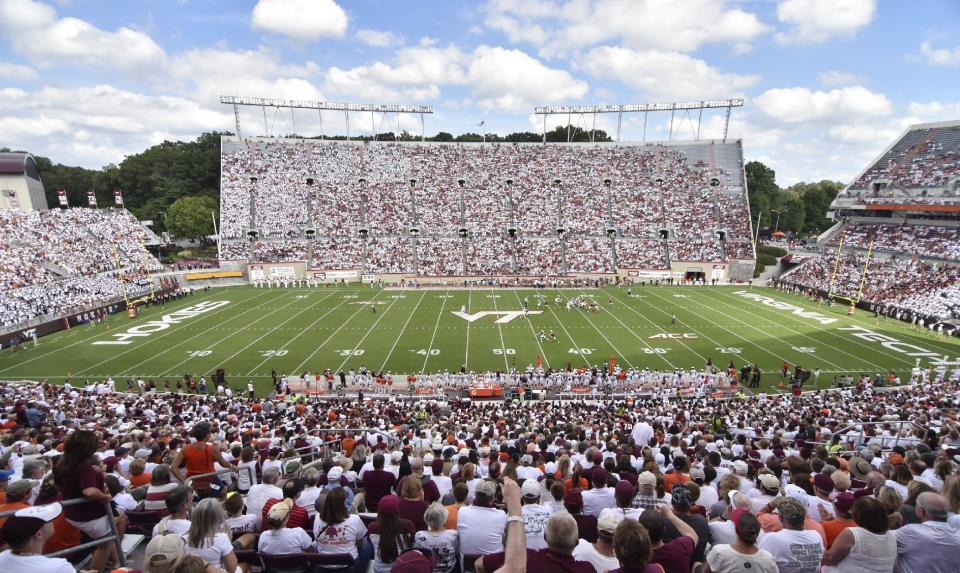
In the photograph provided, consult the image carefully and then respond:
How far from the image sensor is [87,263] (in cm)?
4488

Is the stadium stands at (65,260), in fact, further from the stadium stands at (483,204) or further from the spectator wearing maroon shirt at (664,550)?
the spectator wearing maroon shirt at (664,550)

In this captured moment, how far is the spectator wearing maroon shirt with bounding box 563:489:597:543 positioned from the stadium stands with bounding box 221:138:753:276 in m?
47.8

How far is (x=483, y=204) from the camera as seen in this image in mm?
62781

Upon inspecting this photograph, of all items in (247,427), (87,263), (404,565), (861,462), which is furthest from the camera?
(87,263)

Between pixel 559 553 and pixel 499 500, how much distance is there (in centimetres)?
284

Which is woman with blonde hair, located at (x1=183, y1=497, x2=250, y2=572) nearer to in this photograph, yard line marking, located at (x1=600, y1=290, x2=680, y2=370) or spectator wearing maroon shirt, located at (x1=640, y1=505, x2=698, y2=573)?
spectator wearing maroon shirt, located at (x1=640, y1=505, x2=698, y2=573)

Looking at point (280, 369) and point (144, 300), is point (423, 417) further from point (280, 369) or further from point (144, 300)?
point (144, 300)

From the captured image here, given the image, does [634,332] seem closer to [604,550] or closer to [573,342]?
[573,342]

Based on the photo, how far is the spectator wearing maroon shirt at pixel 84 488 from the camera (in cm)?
454

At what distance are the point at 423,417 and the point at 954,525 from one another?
565 inches

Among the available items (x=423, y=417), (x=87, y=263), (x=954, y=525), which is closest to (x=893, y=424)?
(x=954, y=525)

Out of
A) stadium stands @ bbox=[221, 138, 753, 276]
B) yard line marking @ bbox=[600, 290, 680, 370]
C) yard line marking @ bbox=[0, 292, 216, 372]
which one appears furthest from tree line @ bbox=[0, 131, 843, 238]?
yard line marking @ bbox=[600, 290, 680, 370]

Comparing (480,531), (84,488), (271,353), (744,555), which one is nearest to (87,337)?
(271,353)

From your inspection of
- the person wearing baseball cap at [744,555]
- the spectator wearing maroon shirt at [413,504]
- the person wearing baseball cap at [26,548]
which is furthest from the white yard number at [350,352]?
the person wearing baseball cap at [744,555]
